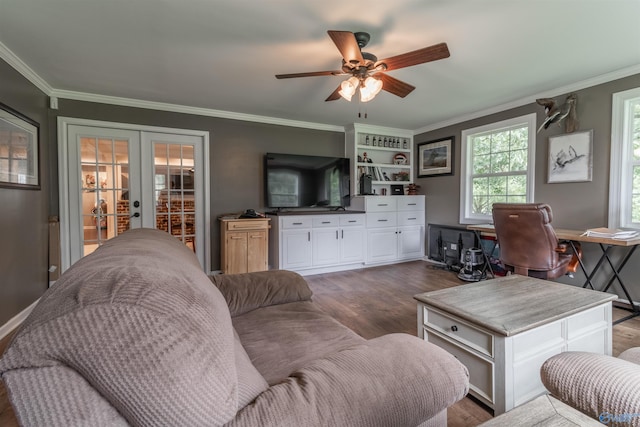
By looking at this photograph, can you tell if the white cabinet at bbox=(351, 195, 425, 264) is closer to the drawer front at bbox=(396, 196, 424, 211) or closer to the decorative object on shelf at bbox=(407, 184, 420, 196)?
the drawer front at bbox=(396, 196, 424, 211)

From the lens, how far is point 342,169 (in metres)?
4.76

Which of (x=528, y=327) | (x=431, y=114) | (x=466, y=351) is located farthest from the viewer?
(x=431, y=114)

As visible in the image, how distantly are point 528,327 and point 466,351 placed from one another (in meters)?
0.32

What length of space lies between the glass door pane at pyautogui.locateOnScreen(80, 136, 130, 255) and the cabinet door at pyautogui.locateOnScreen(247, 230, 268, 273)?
5.07 feet

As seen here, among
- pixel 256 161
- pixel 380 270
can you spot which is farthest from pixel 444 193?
pixel 256 161

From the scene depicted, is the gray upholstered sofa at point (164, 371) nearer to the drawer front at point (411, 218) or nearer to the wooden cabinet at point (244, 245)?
the wooden cabinet at point (244, 245)

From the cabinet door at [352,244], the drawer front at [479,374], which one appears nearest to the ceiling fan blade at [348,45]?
the drawer front at [479,374]

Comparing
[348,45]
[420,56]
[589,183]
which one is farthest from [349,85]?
[589,183]

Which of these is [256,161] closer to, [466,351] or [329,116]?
[329,116]

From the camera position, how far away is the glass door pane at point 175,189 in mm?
3820

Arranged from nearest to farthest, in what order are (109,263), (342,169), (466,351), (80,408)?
1. (80,408)
2. (109,263)
3. (466,351)
4. (342,169)

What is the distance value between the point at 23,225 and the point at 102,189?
40.0 inches

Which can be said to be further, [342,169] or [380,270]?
[342,169]

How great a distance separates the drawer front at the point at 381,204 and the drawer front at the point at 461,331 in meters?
2.93
